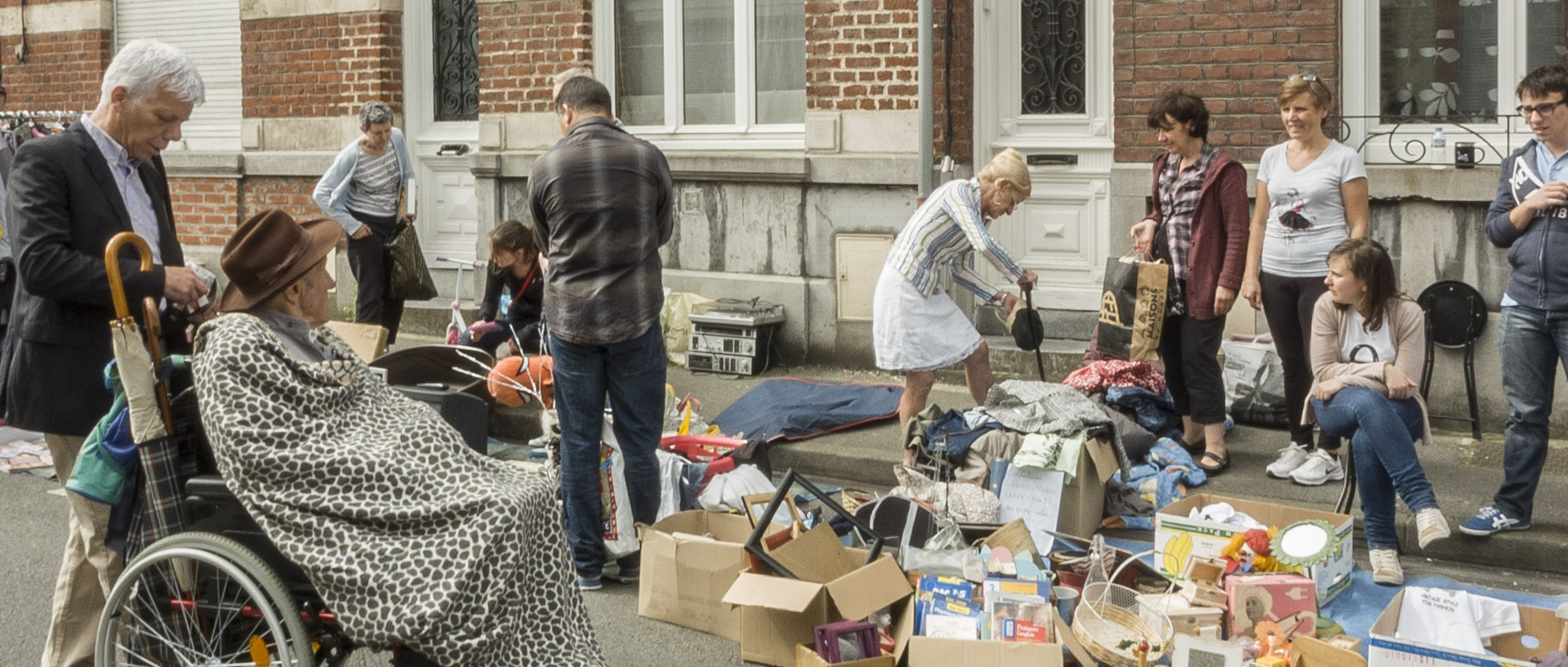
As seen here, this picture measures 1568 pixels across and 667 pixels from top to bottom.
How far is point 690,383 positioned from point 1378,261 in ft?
15.8

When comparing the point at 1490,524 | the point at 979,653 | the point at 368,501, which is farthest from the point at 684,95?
the point at 368,501

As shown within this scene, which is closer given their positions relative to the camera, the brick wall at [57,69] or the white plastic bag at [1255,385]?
the white plastic bag at [1255,385]

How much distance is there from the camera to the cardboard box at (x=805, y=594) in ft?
17.3

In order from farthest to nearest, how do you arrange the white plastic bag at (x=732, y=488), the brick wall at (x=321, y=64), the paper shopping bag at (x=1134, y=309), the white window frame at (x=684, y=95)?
the brick wall at (x=321, y=64)
the white window frame at (x=684, y=95)
the paper shopping bag at (x=1134, y=309)
the white plastic bag at (x=732, y=488)

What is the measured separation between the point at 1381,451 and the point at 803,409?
3392 millimetres

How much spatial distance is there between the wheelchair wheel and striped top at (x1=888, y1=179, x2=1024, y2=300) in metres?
3.75

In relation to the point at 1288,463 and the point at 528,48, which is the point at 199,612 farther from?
the point at 528,48

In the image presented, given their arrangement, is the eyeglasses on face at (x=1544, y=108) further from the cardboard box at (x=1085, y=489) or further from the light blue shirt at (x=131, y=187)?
the light blue shirt at (x=131, y=187)

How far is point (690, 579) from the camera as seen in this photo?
591 cm

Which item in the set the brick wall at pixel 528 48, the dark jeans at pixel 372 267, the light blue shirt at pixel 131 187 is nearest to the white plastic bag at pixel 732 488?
the light blue shirt at pixel 131 187

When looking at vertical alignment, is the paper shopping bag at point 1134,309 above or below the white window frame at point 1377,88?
below

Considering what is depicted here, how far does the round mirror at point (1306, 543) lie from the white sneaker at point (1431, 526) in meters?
0.49

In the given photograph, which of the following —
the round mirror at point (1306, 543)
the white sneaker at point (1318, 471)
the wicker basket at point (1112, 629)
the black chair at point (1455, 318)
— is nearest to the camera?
the wicker basket at point (1112, 629)

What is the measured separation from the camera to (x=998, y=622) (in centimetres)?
521
